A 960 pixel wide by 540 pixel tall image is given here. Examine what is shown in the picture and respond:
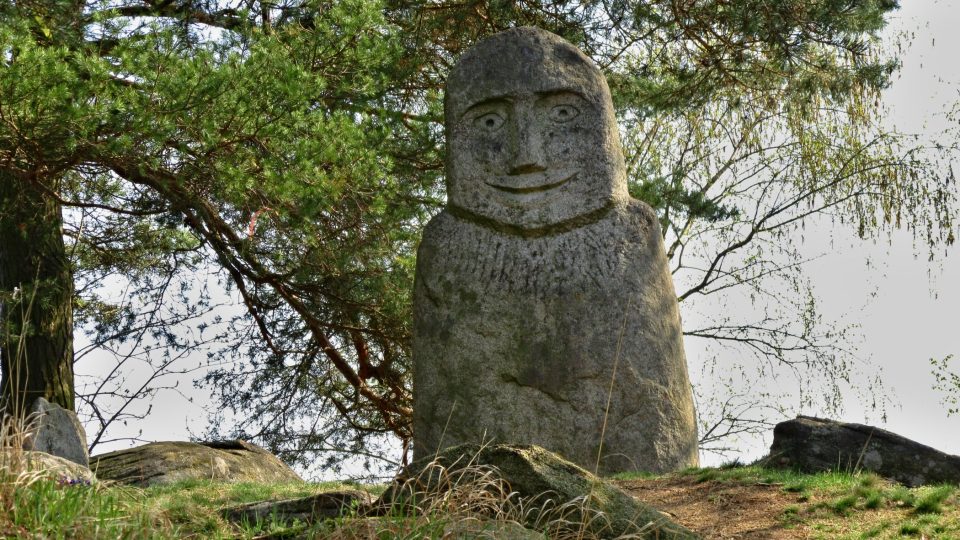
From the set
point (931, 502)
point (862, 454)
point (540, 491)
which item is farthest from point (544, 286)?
point (540, 491)

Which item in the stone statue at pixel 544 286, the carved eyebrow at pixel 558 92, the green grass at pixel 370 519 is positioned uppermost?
the carved eyebrow at pixel 558 92

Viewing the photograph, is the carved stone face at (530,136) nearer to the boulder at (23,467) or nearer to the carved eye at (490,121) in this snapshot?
the carved eye at (490,121)

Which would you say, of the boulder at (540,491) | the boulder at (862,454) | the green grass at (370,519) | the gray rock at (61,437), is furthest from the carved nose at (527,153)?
the gray rock at (61,437)

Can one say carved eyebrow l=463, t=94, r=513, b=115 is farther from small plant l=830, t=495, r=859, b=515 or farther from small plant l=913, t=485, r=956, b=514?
small plant l=913, t=485, r=956, b=514

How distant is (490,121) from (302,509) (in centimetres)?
356

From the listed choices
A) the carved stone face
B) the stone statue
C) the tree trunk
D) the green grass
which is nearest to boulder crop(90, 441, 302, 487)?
the green grass

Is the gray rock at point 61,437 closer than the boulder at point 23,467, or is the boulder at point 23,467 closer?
the boulder at point 23,467

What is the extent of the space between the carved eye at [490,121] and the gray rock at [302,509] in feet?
11.1

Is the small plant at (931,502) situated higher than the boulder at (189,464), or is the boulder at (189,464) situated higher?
the boulder at (189,464)

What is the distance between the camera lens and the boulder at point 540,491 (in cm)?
517

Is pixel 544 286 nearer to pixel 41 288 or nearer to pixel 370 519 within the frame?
pixel 370 519

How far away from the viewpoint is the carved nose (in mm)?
8320

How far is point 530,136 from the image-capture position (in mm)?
8391

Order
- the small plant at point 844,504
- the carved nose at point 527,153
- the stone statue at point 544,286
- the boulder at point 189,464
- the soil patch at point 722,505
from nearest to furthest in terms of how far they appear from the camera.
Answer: the soil patch at point 722,505 → the small plant at point 844,504 → the stone statue at point 544,286 → the carved nose at point 527,153 → the boulder at point 189,464
